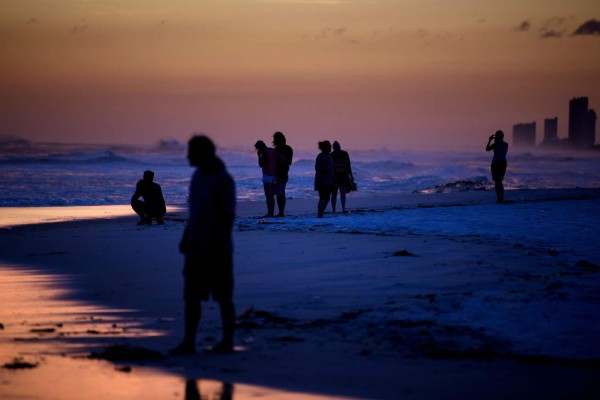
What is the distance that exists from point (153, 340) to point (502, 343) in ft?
9.55

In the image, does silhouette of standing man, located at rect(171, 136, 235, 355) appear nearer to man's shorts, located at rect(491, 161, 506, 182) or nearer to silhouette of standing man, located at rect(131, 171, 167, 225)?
silhouette of standing man, located at rect(131, 171, 167, 225)

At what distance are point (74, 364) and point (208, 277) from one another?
1.24 meters

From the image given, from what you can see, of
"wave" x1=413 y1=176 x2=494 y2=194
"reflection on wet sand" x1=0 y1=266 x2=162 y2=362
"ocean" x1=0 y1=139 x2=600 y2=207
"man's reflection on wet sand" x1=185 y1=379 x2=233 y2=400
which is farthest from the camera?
"wave" x1=413 y1=176 x2=494 y2=194

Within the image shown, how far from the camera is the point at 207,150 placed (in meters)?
7.22

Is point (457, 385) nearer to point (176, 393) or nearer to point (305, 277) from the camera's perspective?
point (176, 393)

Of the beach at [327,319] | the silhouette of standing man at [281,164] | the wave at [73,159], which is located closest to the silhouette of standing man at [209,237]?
the beach at [327,319]

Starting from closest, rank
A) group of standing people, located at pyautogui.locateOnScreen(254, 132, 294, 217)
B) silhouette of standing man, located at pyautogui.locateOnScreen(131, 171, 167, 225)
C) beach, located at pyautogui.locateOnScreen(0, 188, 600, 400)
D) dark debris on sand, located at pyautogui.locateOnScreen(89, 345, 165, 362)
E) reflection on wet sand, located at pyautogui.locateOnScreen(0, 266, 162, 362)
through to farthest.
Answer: beach, located at pyautogui.locateOnScreen(0, 188, 600, 400)
dark debris on sand, located at pyautogui.locateOnScreen(89, 345, 165, 362)
reflection on wet sand, located at pyautogui.locateOnScreen(0, 266, 162, 362)
silhouette of standing man, located at pyautogui.locateOnScreen(131, 171, 167, 225)
group of standing people, located at pyautogui.locateOnScreen(254, 132, 294, 217)

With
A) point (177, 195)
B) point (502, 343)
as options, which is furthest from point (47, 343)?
point (177, 195)

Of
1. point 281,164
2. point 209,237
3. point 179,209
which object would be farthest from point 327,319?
point 179,209

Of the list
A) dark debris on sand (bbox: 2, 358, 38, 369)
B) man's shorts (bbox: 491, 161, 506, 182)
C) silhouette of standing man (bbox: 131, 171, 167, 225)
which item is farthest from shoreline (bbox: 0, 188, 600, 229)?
dark debris on sand (bbox: 2, 358, 38, 369)

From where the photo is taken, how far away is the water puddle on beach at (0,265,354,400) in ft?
19.6

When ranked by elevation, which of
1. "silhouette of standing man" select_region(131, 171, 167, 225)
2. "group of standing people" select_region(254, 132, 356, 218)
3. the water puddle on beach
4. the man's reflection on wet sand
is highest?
"group of standing people" select_region(254, 132, 356, 218)

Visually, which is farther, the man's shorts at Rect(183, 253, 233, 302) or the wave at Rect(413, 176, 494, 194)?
the wave at Rect(413, 176, 494, 194)

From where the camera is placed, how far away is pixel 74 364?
677 centimetres
